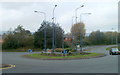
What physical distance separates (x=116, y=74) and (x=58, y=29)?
60474mm

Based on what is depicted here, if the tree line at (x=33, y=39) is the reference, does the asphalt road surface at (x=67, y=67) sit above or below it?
below

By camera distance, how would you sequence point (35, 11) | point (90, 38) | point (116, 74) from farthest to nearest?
point (90, 38) < point (35, 11) < point (116, 74)

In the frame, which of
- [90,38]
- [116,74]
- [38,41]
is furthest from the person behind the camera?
[90,38]

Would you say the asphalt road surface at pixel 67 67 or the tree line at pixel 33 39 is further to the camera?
the tree line at pixel 33 39

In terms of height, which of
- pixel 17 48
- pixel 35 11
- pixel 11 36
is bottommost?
pixel 17 48

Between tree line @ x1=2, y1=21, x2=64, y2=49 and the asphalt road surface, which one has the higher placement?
tree line @ x1=2, y1=21, x2=64, y2=49

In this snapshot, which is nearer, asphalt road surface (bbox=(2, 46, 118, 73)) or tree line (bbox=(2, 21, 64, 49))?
asphalt road surface (bbox=(2, 46, 118, 73))

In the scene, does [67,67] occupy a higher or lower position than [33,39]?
lower

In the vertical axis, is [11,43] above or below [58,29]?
below

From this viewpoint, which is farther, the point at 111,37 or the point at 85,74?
the point at 111,37

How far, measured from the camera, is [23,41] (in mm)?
71375

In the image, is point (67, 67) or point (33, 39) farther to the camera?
point (33, 39)

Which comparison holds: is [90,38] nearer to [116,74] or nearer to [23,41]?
[23,41]

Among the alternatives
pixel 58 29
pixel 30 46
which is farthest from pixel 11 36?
pixel 58 29
